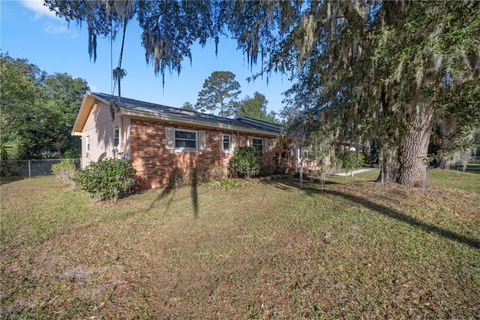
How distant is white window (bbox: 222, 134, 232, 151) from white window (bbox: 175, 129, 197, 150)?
5.48ft

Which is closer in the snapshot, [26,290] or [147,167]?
[26,290]

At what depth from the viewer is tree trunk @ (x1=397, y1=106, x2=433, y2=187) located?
6.08 meters

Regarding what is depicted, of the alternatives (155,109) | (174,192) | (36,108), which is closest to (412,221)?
(174,192)

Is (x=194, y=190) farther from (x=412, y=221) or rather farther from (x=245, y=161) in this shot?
(x=412, y=221)

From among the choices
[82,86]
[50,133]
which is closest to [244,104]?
[82,86]

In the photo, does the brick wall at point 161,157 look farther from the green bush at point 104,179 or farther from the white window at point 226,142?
the green bush at point 104,179

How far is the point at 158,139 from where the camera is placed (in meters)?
8.90

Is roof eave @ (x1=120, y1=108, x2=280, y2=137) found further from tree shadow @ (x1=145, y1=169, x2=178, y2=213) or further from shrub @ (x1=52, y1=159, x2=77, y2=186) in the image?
shrub @ (x1=52, y1=159, x2=77, y2=186)

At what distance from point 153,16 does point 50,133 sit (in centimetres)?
2002

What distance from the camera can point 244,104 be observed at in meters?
43.8

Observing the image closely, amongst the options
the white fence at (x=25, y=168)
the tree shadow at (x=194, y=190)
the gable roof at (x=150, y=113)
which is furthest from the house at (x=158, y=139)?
the white fence at (x=25, y=168)

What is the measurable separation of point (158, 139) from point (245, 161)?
3.95 m

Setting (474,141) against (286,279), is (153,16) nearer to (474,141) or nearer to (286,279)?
(286,279)

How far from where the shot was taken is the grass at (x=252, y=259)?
2.52m
